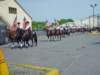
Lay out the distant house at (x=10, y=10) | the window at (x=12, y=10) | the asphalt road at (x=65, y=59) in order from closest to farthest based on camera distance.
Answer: the asphalt road at (x=65, y=59)
the distant house at (x=10, y=10)
the window at (x=12, y=10)

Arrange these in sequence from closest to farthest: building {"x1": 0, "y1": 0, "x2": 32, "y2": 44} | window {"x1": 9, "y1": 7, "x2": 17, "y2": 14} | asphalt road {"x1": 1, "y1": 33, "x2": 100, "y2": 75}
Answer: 1. asphalt road {"x1": 1, "y1": 33, "x2": 100, "y2": 75}
2. building {"x1": 0, "y1": 0, "x2": 32, "y2": 44}
3. window {"x1": 9, "y1": 7, "x2": 17, "y2": 14}

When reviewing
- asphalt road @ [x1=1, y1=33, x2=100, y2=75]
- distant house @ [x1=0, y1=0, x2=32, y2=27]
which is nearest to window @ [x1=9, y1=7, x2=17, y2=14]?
distant house @ [x1=0, y1=0, x2=32, y2=27]

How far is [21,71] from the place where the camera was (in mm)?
9078

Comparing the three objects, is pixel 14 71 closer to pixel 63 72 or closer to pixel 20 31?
pixel 63 72

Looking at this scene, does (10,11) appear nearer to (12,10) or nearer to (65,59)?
(12,10)

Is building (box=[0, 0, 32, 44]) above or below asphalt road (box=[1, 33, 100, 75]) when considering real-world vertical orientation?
above

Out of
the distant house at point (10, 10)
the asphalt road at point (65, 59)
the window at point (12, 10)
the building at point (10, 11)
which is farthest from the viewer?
the window at point (12, 10)

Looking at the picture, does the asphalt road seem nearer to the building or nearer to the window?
the building

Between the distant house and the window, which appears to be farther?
the window

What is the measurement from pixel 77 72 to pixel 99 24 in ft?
474

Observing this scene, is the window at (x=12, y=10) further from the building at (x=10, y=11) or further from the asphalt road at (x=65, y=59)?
the asphalt road at (x=65, y=59)

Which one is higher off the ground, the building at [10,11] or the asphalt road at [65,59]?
the building at [10,11]

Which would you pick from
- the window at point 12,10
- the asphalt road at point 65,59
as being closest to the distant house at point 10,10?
the window at point 12,10

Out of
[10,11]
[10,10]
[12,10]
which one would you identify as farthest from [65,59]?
[12,10]
